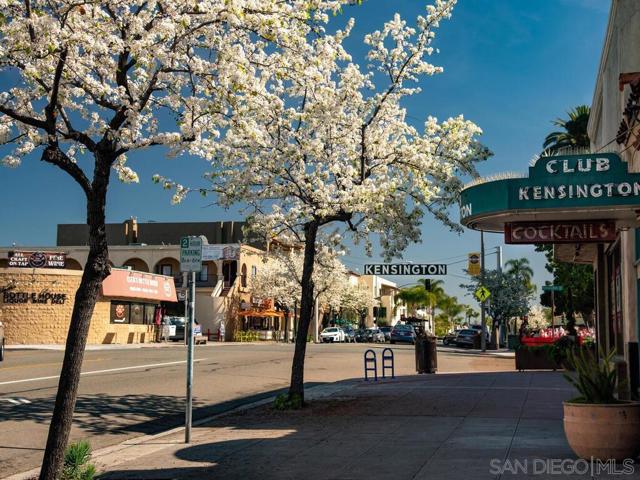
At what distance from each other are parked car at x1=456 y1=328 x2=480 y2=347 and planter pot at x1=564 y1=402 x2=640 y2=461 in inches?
1895

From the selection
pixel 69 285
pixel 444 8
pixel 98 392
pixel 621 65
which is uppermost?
pixel 444 8

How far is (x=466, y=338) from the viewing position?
182 ft

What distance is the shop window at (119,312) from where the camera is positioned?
49.1 meters

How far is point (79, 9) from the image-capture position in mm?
8523

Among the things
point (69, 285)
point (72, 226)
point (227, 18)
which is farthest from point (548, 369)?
point (72, 226)

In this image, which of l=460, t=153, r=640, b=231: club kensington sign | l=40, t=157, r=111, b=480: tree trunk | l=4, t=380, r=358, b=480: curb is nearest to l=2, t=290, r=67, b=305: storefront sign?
l=4, t=380, r=358, b=480: curb

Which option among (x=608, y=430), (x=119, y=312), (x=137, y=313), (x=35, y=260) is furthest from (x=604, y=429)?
(x=137, y=313)

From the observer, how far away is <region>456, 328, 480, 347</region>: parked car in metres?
55.0

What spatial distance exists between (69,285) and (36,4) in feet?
→ 126

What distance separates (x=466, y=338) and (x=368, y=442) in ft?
153

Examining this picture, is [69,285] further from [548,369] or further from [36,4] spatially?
[36,4]

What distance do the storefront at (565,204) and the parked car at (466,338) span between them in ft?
135

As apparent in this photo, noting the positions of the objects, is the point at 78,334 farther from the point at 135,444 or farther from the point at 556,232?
the point at 556,232

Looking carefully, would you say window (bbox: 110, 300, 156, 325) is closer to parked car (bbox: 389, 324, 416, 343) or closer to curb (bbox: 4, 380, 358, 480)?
parked car (bbox: 389, 324, 416, 343)
